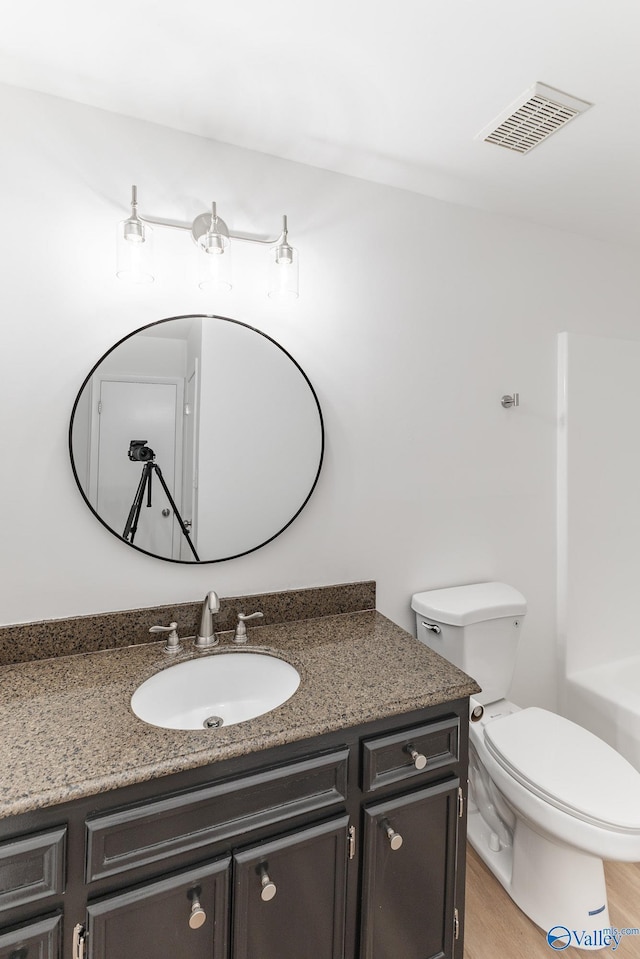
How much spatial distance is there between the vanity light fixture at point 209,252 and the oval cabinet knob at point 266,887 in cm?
146

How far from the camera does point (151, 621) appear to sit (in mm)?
1470

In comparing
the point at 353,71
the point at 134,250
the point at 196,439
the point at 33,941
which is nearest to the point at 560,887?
the point at 33,941

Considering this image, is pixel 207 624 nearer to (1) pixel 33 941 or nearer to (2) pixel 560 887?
(1) pixel 33 941

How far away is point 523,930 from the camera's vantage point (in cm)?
153

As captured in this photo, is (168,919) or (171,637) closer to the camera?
(168,919)

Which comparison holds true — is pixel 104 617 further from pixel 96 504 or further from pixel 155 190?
pixel 155 190

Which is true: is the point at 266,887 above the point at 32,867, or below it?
below

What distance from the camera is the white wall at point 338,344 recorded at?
1.36 meters

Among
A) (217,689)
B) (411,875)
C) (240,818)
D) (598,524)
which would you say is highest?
(598,524)

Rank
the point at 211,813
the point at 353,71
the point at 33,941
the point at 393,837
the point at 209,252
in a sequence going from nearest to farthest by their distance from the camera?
the point at 33,941
the point at 211,813
the point at 393,837
the point at 353,71
the point at 209,252

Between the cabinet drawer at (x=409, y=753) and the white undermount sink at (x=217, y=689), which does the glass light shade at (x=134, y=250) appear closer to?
the white undermount sink at (x=217, y=689)

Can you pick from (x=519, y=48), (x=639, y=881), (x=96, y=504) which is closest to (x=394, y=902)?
(x=639, y=881)

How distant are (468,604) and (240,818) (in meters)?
1.06

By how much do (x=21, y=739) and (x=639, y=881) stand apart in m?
2.05
